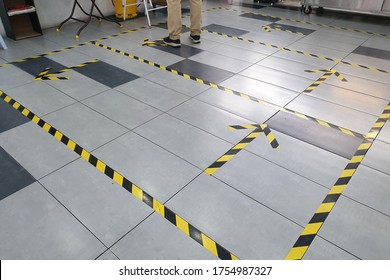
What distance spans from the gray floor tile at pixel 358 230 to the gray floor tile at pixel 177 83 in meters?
2.09

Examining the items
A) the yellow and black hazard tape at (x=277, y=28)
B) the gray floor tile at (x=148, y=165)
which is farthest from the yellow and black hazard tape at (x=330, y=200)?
the yellow and black hazard tape at (x=277, y=28)

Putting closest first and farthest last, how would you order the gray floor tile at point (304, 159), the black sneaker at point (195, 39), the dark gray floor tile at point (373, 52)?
the gray floor tile at point (304, 159) < the dark gray floor tile at point (373, 52) < the black sneaker at point (195, 39)

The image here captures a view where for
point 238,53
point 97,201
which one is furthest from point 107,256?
point 238,53

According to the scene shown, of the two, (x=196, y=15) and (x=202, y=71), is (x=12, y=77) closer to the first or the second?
(x=202, y=71)

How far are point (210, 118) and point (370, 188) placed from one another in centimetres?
158

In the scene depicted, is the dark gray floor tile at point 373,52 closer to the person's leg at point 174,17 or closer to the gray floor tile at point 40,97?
the person's leg at point 174,17

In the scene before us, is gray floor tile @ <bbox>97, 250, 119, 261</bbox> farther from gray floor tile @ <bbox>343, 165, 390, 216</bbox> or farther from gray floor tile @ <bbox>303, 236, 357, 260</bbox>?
gray floor tile @ <bbox>343, 165, 390, 216</bbox>

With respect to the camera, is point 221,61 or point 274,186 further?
point 221,61

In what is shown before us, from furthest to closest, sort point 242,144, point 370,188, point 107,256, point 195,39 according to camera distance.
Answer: point 195,39 → point 242,144 → point 370,188 → point 107,256

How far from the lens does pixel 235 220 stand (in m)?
1.96

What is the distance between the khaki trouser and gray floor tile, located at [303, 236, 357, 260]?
3.96m

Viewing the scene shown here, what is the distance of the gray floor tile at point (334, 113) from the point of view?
9.85 feet

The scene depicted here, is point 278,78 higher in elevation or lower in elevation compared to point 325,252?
higher
